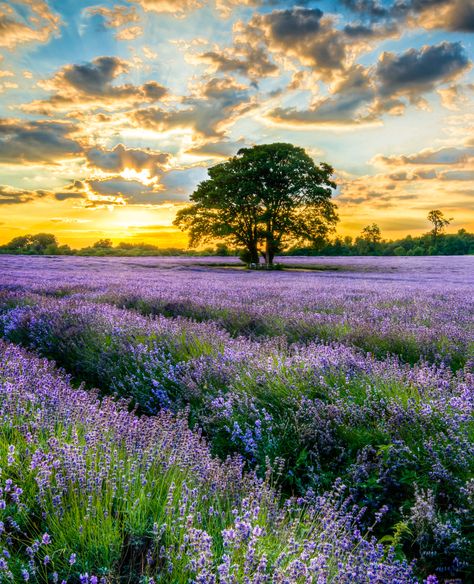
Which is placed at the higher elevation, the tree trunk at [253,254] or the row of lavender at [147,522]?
the tree trunk at [253,254]

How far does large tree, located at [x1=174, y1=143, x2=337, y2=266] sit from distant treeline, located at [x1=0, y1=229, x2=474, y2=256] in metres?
21.9

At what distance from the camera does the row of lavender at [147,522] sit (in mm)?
1323

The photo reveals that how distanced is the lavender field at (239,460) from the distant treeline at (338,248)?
160 ft

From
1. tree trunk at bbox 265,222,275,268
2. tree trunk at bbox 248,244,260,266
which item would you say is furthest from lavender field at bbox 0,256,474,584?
tree trunk at bbox 248,244,260,266

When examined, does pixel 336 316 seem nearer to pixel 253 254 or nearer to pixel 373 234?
pixel 253 254

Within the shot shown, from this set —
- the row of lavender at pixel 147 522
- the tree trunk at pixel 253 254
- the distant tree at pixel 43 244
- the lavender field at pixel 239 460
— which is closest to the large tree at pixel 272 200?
the tree trunk at pixel 253 254

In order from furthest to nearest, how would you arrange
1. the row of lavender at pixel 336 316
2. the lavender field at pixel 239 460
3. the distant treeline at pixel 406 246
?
the distant treeline at pixel 406 246
the row of lavender at pixel 336 316
the lavender field at pixel 239 460

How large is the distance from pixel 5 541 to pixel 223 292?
289 inches

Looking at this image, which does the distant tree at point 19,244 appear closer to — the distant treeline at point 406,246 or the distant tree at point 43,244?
the distant tree at point 43,244

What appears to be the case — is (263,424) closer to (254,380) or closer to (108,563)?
(254,380)

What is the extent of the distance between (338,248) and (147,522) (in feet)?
196

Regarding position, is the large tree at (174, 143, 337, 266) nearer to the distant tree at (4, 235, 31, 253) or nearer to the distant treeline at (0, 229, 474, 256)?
the distant treeline at (0, 229, 474, 256)

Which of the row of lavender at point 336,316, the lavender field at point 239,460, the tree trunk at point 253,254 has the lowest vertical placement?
the lavender field at point 239,460

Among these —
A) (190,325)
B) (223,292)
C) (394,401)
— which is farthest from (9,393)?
(223,292)
